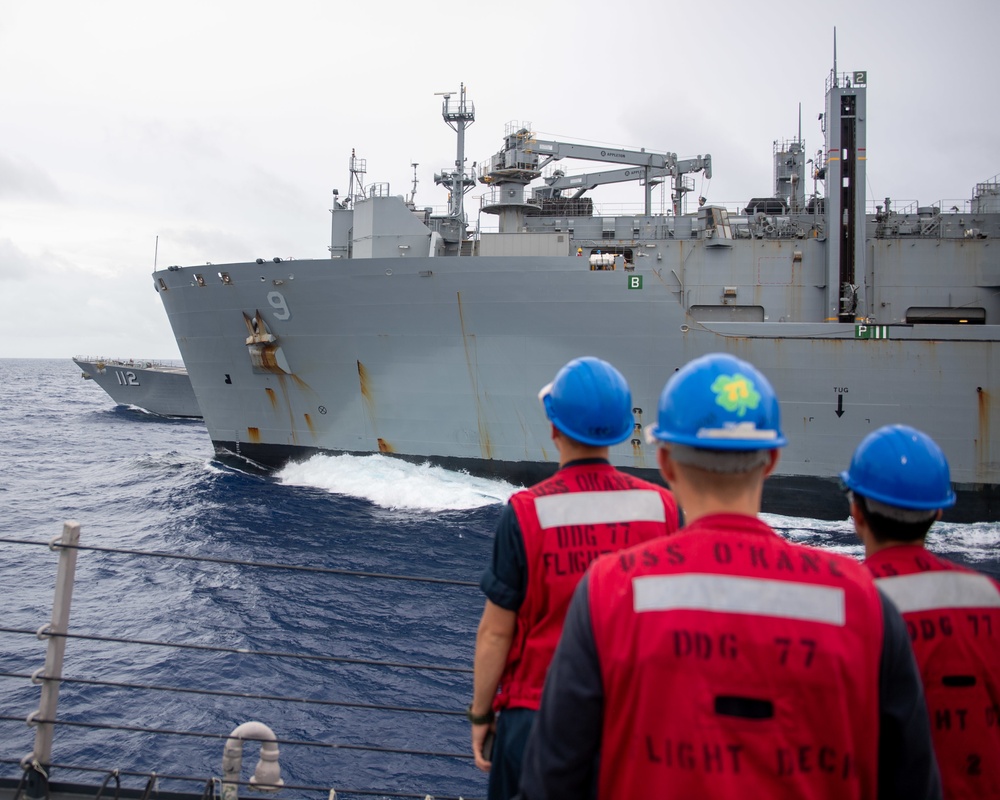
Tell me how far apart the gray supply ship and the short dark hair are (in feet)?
135

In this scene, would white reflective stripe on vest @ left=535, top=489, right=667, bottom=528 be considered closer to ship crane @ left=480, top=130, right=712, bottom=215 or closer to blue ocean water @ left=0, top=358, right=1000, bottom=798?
blue ocean water @ left=0, top=358, right=1000, bottom=798

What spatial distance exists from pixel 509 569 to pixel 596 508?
1.02 ft

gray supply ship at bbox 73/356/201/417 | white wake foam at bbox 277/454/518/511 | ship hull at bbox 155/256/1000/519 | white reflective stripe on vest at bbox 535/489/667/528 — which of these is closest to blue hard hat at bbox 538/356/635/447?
white reflective stripe on vest at bbox 535/489/667/528

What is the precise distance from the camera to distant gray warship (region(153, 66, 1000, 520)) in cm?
1377

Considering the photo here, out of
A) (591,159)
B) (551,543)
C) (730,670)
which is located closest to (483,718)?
(551,543)

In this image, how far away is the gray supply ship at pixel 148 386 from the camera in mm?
40469

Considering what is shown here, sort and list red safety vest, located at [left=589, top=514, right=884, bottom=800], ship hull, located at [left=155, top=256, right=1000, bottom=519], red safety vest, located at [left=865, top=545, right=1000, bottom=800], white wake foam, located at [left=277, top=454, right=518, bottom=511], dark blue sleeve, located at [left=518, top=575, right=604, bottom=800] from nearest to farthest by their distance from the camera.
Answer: red safety vest, located at [left=589, top=514, right=884, bottom=800], dark blue sleeve, located at [left=518, top=575, right=604, bottom=800], red safety vest, located at [left=865, top=545, right=1000, bottom=800], ship hull, located at [left=155, top=256, right=1000, bottom=519], white wake foam, located at [left=277, top=454, right=518, bottom=511]

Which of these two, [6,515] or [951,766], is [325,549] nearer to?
[6,515]

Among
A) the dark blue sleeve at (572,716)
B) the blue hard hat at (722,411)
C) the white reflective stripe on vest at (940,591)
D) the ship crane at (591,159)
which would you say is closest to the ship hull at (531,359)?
the ship crane at (591,159)

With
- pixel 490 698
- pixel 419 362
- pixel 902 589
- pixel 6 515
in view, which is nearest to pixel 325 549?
pixel 419 362

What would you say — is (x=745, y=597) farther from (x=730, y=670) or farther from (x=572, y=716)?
(x=572, y=716)

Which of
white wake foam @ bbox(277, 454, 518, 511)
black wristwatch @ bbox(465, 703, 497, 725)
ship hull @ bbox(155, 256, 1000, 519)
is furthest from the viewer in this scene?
white wake foam @ bbox(277, 454, 518, 511)

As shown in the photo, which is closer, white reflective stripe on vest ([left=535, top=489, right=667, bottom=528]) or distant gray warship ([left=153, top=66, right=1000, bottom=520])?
white reflective stripe on vest ([left=535, top=489, right=667, bottom=528])

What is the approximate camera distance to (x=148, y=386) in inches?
1652
